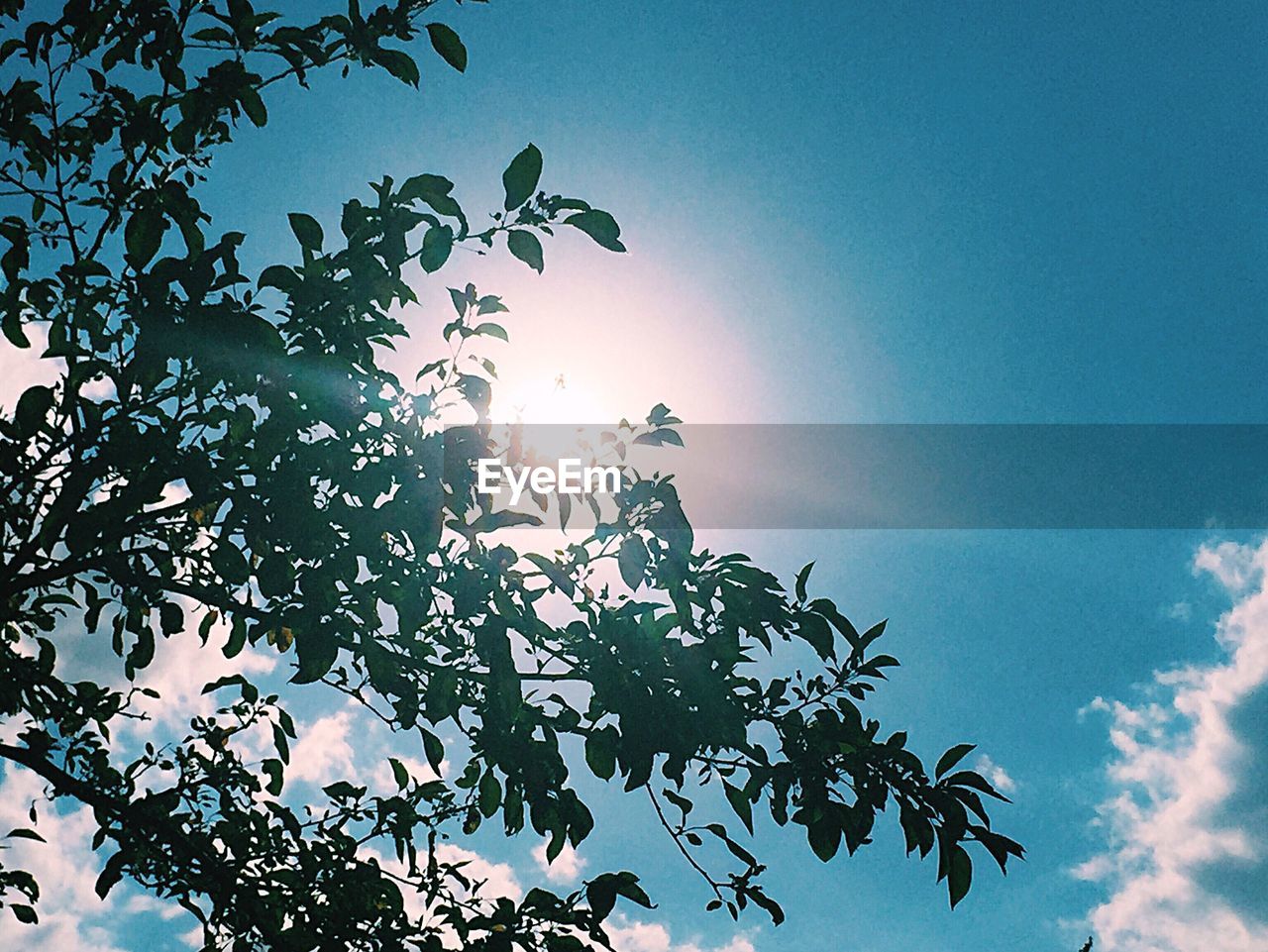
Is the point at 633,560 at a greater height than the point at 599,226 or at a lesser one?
lesser

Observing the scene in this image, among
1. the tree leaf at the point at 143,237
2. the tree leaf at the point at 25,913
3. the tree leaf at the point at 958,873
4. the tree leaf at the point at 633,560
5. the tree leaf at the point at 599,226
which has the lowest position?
the tree leaf at the point at 25,913

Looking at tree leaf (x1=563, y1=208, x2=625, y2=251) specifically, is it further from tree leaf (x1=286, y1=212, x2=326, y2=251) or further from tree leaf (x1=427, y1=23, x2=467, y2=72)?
tree leaf (x1=286, y1=212, x2=326, y2=251)

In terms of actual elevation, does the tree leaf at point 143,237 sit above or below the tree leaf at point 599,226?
below

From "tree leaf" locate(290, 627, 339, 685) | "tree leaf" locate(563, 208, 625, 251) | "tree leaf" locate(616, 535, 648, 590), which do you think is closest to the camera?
"tree leaf" locate(290, 627, 339, 685)

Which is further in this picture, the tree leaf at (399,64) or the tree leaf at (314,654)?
the tree leaf at (399,64)

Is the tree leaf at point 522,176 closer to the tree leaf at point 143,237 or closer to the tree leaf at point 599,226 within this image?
the tree leaf at point 599,226

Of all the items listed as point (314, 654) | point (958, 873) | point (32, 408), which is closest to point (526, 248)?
point (314, 654)

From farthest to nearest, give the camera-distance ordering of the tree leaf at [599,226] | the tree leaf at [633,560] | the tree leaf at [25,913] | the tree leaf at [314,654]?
the tree leaf at [25,913] → the tree leaf at [633,560] → the tree leaf at [599,226] → the tree leaf at [314,654]

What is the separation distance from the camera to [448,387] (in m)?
3.58

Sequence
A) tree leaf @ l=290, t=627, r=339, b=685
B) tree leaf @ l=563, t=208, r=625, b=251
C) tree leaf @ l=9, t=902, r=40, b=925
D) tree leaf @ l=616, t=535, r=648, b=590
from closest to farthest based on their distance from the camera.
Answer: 1. tree leaf @ l=290, t=627, r=339, b=685
2. tree leaf @ l=563, t=208, r=625, b=251
3. tree leaf @ l=616, t=535, r=648, b=590
4. tree leaf @ l=9, t=902, r=40, b=925

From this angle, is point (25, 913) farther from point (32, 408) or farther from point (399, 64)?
point (399, 64)

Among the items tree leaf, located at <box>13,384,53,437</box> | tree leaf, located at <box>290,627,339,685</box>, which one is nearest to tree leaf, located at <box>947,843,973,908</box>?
tree leaf, located at <box>290,627,339,685</box>

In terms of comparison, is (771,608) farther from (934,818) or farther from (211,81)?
(211,81)

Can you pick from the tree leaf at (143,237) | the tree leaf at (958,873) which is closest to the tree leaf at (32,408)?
the tree leaf at (143,237)
